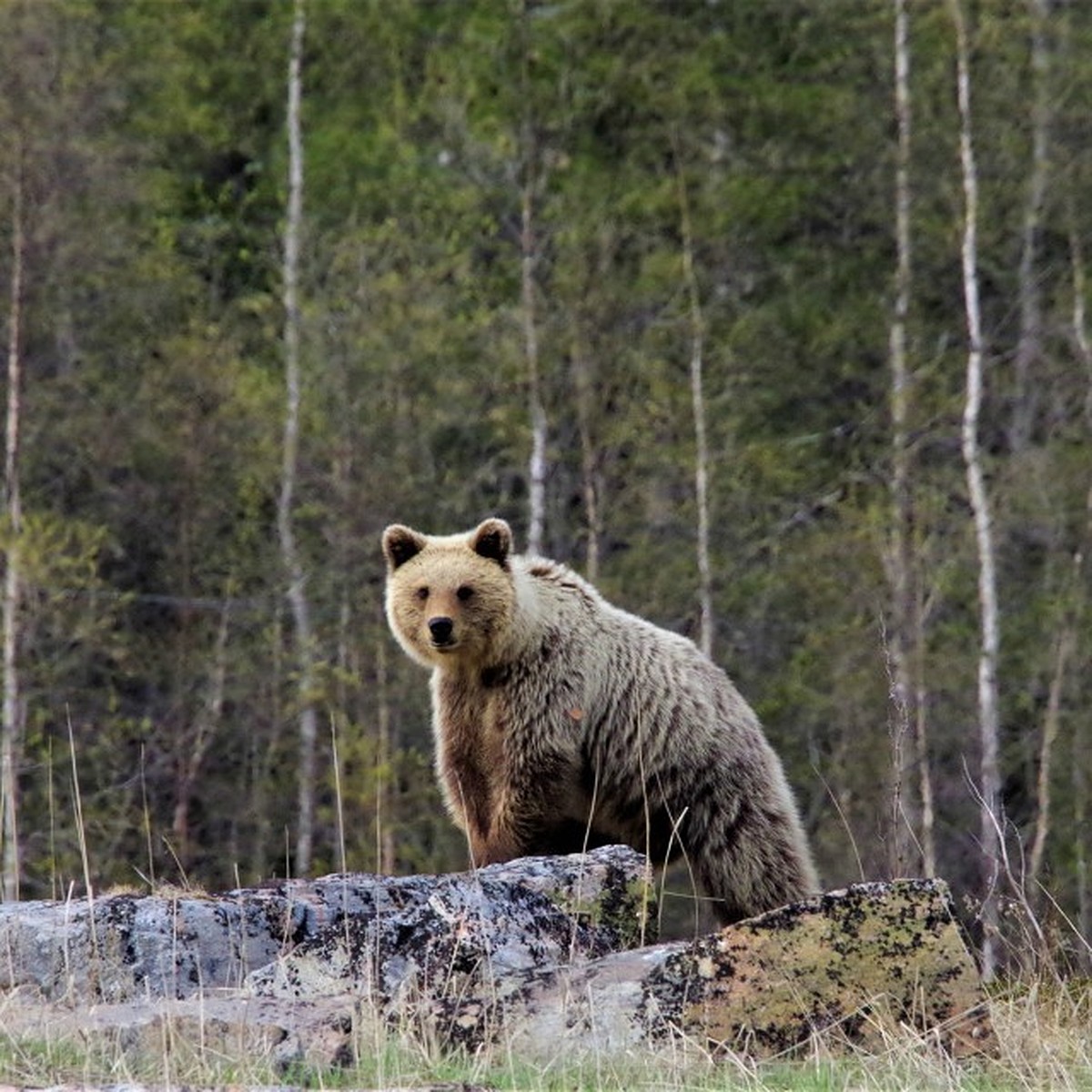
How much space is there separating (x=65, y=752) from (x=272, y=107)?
18.4 metres

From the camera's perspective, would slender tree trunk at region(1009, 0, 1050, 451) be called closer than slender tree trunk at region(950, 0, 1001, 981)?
No

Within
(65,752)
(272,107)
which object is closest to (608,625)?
(65,752)

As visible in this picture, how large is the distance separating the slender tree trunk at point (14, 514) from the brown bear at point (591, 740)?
1579 cm

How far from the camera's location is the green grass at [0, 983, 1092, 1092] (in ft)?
20.6

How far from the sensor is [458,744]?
10.1m

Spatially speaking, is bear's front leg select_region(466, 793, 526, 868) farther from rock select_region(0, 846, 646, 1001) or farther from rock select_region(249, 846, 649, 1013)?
rock select_region(0, 846, 646, 1001)

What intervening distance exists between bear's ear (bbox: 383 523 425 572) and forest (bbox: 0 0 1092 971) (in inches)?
686

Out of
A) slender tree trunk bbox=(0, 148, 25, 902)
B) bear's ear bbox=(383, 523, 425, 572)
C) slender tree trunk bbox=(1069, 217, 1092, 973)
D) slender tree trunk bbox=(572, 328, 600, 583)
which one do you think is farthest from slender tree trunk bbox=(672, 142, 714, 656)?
bear's ear bbox=(383, 523, 425, 572)

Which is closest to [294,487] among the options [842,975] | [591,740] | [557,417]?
[557,417]

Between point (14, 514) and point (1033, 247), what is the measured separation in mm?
17771

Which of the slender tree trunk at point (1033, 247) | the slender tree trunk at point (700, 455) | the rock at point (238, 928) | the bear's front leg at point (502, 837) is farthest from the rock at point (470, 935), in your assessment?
the slender tree trunk at point (1033, 247)

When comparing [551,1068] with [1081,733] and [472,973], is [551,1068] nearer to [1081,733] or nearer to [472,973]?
[472,973]

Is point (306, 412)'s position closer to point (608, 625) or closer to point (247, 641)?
point (247, 641)

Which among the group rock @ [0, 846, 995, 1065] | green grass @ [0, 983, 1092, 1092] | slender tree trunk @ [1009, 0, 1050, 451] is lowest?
green grass @ [0, 983, 1092, 1092]
